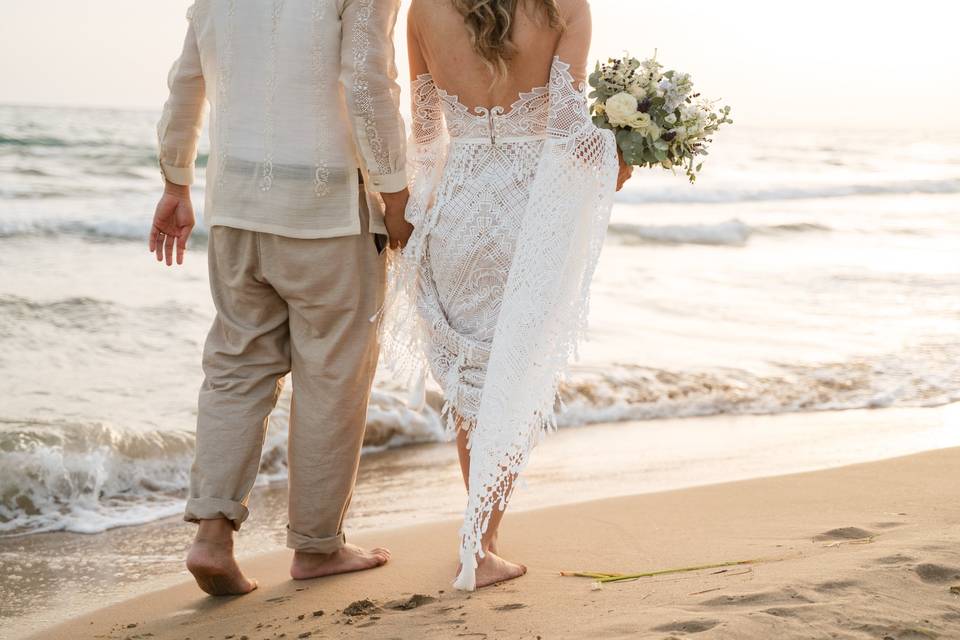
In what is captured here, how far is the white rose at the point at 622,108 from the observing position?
125 inches

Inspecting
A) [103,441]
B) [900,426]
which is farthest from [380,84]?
[900,426]

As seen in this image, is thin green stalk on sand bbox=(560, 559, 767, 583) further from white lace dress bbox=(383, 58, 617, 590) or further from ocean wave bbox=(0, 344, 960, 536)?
ocean wave bbox=(0, 344, 960, 536)

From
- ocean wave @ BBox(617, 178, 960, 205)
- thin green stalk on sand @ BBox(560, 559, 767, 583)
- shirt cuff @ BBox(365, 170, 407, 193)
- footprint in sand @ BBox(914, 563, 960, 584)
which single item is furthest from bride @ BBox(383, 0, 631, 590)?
ocean wave @ BBox(617, 178, 960, 205)

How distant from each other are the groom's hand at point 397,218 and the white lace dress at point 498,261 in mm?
33

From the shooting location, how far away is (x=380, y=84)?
299 centimetres

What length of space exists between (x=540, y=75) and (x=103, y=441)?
9.21ft

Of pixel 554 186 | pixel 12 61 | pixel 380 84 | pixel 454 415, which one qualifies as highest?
pixel 12 61

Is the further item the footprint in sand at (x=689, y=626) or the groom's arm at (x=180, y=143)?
the groom's arm at (x=180, y=143)

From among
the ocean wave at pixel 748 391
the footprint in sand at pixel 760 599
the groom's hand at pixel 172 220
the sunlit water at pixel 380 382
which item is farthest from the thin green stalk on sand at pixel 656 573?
the ocean wave at pixel 748 391

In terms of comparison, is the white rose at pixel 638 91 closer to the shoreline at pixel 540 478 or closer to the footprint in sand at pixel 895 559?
the footprint in sand at pixel 895 559

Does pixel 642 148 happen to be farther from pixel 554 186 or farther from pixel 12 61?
pixel 12 61

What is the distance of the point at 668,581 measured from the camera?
298cm

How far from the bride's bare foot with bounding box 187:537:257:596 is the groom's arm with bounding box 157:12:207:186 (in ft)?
3.60

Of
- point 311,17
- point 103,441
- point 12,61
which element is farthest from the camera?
point 12,61
